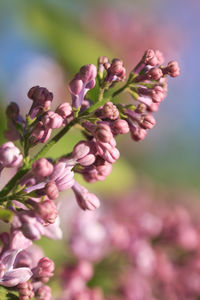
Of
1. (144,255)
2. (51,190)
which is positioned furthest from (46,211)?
(144,255)

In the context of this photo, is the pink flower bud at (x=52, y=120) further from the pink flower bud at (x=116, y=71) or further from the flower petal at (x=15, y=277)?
the flower petal at (x=15, y=277)

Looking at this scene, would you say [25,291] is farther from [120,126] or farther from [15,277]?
[120,126]

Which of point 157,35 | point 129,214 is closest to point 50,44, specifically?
point 129,214

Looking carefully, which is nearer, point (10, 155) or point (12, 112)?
point (10, 155)

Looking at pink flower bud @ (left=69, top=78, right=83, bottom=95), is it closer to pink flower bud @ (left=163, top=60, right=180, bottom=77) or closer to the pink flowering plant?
the pink flowering plant

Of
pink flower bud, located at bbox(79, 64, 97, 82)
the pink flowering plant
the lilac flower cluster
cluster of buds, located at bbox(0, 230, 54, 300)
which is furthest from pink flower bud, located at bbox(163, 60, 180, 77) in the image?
the lilac flower cluster
